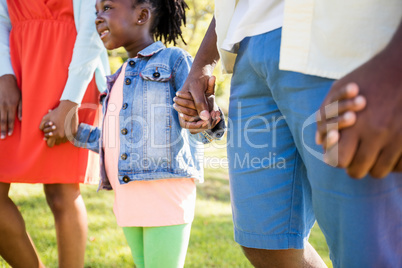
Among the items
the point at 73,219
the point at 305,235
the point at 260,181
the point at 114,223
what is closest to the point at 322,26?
the point at 260,181

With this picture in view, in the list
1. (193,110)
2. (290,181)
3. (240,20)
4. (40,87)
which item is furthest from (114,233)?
(240,20)

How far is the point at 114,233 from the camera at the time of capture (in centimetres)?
379

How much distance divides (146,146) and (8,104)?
900 millimetres

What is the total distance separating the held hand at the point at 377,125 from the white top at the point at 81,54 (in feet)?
6.06

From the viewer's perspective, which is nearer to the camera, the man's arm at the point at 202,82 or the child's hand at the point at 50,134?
the man's arm at the point at 202,82

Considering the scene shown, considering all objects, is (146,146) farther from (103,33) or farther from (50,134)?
(103,33)

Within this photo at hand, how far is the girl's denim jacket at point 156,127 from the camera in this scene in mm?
2191

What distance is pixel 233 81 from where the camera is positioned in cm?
163

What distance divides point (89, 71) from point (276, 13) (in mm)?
1460

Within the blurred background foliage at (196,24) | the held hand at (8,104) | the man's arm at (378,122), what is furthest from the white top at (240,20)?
the blurred background foliage at (196,24)

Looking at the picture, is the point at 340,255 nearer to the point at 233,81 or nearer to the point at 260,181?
the point at 260,181

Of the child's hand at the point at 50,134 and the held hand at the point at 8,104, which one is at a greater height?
the held hand at the point at 8,104

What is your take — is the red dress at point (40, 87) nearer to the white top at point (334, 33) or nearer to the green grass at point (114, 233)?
the green grass at point (114, 233)

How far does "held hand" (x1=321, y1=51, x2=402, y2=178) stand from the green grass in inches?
95.9
